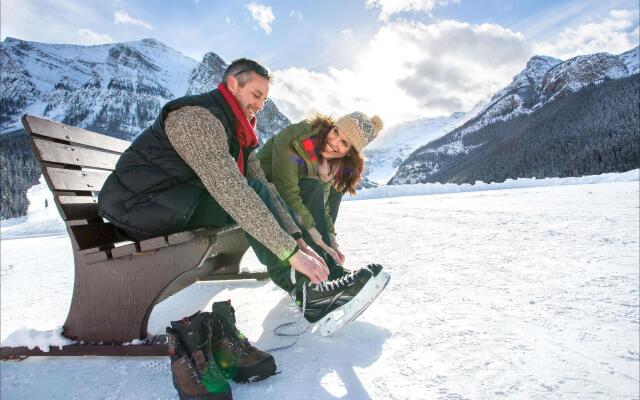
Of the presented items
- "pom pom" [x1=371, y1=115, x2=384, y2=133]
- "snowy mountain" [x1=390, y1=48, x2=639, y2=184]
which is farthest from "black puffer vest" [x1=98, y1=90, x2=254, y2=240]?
"snowy mountain" [x1=390, y1=48, x2=639, y2=184]

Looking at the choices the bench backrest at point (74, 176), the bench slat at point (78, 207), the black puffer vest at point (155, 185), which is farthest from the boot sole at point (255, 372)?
the bench slat at point (78, 207)

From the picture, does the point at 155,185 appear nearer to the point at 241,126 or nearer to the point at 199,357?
the point at 241,126

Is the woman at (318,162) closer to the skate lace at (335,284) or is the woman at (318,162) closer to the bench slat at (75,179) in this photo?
the skate lace at (335,284)

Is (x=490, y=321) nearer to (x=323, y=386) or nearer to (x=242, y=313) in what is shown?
(x=323, y=386)

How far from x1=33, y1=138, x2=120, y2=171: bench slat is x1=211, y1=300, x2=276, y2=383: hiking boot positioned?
3.37 feet

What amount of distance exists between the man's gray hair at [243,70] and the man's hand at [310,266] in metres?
0.80

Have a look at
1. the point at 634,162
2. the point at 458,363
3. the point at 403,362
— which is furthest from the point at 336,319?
the point at 634,162

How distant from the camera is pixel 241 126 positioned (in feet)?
5.28

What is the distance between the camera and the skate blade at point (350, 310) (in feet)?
A: 4.92

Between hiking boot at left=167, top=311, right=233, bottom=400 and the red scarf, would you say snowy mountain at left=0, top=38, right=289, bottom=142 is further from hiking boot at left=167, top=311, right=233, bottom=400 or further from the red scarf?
hiking boot at left=167, top=311, right=233, bottom=400

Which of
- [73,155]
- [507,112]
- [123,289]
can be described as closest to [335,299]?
[123,289]

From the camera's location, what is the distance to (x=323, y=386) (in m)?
1.21

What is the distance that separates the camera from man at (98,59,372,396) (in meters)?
1.34

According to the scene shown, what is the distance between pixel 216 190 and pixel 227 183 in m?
0.05
